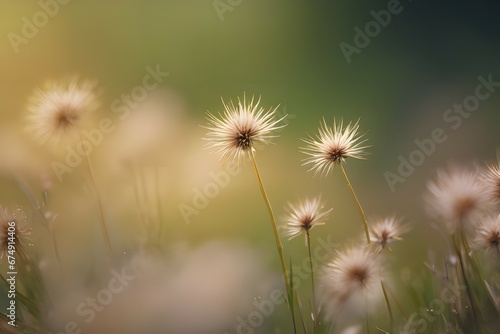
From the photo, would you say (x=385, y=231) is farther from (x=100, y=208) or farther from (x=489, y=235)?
(x=100, y=208)

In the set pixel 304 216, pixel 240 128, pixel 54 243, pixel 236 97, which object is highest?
pixel 236 97

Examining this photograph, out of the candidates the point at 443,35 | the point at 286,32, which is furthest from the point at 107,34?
the point at 443,35

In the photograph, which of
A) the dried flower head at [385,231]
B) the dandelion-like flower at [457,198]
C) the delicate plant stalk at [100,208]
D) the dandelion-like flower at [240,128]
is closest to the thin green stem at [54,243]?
the delicate plant stalk at [100,208]

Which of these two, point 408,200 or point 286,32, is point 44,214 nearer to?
point 286,32

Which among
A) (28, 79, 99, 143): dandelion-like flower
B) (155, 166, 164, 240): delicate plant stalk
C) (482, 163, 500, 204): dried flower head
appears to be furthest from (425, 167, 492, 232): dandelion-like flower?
(28, 79, 99, 143): dandelion-like flower

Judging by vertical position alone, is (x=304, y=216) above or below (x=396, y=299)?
above

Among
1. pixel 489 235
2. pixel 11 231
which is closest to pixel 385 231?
pixel 489 235

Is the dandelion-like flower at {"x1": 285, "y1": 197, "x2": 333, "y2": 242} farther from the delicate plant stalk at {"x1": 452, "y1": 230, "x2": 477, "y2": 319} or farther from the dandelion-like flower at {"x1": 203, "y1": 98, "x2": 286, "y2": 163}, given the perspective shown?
the delicate plant stalk at {"x1": 452, "y1": 230, "x2": 477, "y2": 319}
